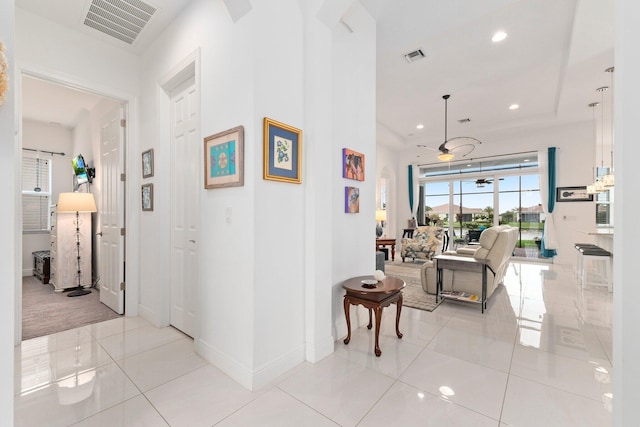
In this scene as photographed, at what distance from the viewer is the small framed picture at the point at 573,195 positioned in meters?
6.42

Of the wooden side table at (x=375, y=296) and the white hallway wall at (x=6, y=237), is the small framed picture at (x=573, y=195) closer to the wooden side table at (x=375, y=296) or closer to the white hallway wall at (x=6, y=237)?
the wooden side table at (x=375, y=296)

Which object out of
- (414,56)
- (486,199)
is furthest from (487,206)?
(414,56)

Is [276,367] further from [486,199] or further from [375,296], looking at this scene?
[486,199]

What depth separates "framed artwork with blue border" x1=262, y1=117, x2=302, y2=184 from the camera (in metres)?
1.99

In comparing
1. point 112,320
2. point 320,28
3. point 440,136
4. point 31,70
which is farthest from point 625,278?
point 440,136

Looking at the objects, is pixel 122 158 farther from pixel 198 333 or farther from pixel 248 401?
pixel 248 401

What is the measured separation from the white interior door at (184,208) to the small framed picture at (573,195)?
8.20 meters

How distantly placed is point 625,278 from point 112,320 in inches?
165

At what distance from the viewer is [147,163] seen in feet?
10.2

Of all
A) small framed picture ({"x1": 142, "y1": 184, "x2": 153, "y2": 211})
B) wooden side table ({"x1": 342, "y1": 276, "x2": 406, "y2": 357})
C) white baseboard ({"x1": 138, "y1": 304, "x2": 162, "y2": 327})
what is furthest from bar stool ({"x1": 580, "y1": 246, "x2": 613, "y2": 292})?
small framed picture ({"x1": 142, "y1": 184, "x2": 153, "y2": 211})

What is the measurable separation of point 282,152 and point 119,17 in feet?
7.68

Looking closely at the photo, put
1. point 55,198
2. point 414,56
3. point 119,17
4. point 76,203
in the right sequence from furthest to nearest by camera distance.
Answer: point 55,198 < point 76,203 < point 414,56 < point 119,17

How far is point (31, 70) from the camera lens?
2.64 meters

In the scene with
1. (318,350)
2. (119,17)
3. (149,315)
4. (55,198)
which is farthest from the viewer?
(55,198)
